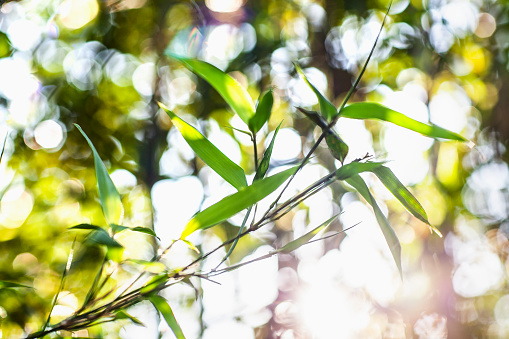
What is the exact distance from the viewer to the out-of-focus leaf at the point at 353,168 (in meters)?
0.36

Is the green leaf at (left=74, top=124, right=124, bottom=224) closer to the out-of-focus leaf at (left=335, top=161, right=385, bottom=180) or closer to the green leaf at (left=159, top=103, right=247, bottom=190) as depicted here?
the green leaf at (left=159, top=103, right=247, bottom=190)

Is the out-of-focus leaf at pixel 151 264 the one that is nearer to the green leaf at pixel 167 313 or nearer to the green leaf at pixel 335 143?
the green leaf at pixel 167 313

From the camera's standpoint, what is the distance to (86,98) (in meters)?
1.16

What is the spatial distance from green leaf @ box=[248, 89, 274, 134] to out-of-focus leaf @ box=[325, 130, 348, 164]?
0.22 feet

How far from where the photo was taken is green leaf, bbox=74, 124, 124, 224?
36 centimetres

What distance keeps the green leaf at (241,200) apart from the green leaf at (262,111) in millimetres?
66

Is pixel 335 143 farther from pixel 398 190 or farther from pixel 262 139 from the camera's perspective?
pixel 262 139

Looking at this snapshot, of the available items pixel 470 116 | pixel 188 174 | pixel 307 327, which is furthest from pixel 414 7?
pixel 307 327

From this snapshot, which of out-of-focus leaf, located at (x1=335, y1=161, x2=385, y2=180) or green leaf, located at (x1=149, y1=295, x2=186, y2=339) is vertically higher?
out-of-focus leaf, located at (x1=335, y1=161, x2=385, y2=180)

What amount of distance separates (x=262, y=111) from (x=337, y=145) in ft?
0.28

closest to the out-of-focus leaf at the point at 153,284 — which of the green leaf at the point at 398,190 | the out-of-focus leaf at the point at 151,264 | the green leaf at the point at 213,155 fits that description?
the out-of-focus leaf at the point at 151,264

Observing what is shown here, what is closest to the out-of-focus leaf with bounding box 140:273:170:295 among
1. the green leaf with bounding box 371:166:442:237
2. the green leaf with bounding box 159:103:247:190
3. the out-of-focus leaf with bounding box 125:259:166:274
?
the out-of-focus leaf with bounding box 125:259:166:274

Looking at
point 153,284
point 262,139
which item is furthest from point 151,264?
point 262,139

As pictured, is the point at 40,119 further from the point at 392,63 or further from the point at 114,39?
the point at 392,63
